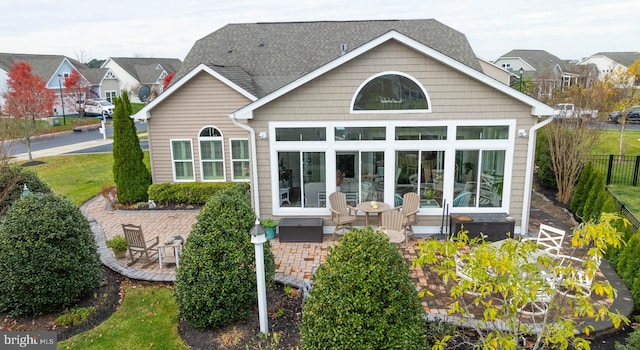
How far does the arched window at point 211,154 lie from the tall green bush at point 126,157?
2293 mm

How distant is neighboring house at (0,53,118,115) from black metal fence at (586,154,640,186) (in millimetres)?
49516

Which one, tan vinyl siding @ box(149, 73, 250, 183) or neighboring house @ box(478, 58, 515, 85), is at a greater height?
neighboring house @ box(478, 58, 515, 85)

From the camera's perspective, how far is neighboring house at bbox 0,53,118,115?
46000 mm

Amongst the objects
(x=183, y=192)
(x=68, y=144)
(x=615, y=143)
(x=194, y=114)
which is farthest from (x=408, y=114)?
(x=68, y=144)

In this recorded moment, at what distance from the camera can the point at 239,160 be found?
15.2 m

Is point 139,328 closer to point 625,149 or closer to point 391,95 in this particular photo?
point 391,95

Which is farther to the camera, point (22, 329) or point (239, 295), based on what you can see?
point (22, 329)

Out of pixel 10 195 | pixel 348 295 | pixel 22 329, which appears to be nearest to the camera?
pixel 348 295

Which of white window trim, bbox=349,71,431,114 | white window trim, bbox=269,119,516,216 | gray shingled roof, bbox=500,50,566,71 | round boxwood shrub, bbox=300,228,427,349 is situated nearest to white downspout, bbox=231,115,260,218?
white window trim, bbox=269,119,516,216

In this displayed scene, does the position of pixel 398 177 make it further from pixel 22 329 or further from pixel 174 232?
pixel 22 329

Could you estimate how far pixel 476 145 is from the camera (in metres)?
10.5

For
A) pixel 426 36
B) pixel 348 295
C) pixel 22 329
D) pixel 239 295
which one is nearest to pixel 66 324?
pixel 22 329

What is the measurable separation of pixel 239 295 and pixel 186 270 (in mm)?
943

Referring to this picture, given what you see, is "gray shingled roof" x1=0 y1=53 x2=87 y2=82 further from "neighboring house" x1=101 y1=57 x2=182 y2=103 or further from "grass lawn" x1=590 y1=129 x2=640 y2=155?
"grass lawn" x1=590 y1=129 x2=640 y2=155
